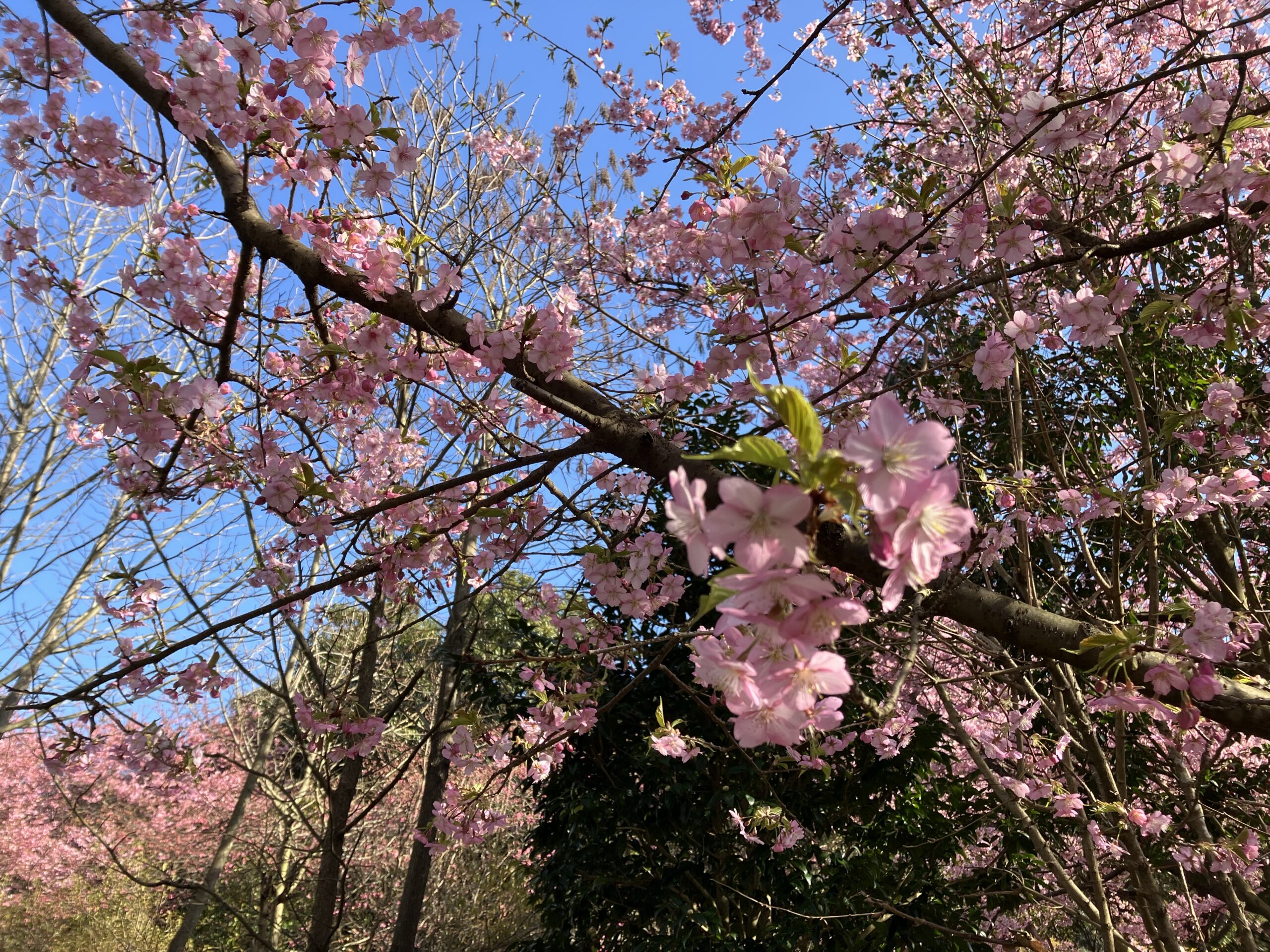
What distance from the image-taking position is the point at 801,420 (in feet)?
2.30

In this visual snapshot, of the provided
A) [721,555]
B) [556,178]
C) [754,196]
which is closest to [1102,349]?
[754,196]

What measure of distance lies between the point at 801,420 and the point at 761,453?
5 centimetres

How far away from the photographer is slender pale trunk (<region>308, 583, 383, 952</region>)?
3.06 metres

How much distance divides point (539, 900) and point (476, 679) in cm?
136

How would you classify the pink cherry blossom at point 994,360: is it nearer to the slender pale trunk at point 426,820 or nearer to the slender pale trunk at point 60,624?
the slender pale trunk at point 426,820

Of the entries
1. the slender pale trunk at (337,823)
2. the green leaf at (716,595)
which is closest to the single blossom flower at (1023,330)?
the green leaf at (716,595)

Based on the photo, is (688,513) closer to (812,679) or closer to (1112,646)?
(812,679)

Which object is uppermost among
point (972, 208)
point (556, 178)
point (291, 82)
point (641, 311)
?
point (556, 178)

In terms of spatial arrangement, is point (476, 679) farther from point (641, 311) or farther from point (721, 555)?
point (721, 555)

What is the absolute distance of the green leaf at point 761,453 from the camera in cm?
69

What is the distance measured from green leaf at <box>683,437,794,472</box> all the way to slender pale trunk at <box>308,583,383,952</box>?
100 inches

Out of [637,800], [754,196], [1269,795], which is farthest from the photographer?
[637,800]

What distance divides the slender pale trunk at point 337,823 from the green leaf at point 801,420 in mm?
2559

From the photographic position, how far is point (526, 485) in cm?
194
